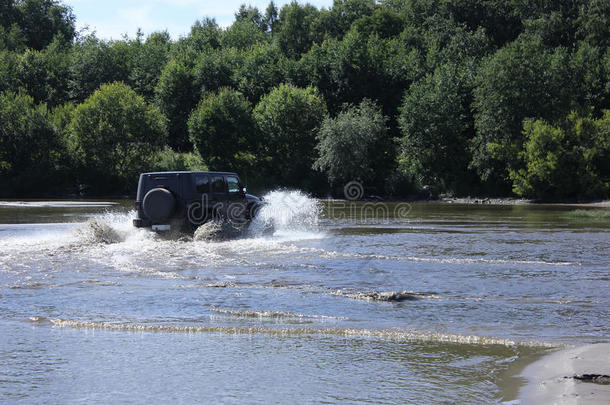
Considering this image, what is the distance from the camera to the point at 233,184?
21.5 metres

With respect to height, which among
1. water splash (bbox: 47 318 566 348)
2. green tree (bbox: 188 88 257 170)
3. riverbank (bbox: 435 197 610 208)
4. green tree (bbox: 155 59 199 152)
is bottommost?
water splash (bbox: 47 318 566 348)

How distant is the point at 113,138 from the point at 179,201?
45.6 metres

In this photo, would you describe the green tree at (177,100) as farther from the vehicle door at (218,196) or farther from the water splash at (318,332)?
the water splash at (318,332)

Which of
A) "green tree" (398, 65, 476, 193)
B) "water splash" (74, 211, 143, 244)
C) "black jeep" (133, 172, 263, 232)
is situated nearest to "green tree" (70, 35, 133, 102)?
"green tree" (398, 65, 476, 193)

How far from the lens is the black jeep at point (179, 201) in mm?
19312

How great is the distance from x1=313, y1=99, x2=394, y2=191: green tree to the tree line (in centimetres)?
13

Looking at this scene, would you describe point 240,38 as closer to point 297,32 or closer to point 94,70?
point 297,32

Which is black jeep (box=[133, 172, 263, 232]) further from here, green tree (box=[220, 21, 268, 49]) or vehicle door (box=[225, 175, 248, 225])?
green tree (box=[220, 21, 268, 49])

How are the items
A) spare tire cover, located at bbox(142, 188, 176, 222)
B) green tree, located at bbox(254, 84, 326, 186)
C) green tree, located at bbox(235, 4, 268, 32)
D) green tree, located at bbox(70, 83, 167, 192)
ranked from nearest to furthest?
1. spare tire cover, located at bbox(142, 188, 176, 222)
2. green tree, located at bbox(70, 83, 167, 192)
3. green tree, located at bbox(254, 84, 326, 186)
4. green tree, located at bbox(235, 4, 268, 32)

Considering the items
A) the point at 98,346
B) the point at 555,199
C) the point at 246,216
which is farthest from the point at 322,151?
the point at 98,346

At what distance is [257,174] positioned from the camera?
62188 mm

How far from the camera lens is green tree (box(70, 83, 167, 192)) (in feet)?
204

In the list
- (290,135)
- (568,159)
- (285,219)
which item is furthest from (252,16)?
(285,219)

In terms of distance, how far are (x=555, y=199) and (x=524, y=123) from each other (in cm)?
666
